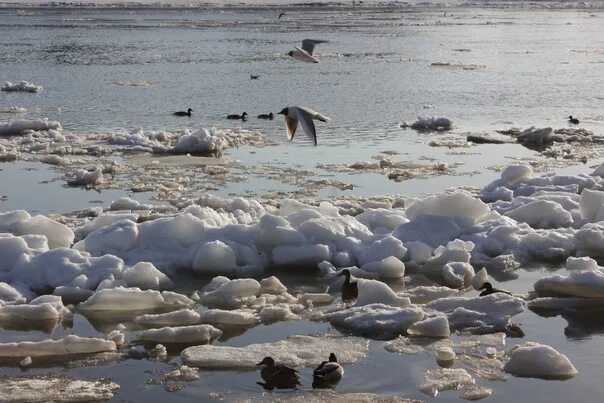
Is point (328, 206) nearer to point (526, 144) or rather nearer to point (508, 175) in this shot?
point (508, 175)

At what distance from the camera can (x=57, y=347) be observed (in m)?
7.82

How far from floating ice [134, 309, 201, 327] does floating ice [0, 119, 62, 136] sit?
1128cm

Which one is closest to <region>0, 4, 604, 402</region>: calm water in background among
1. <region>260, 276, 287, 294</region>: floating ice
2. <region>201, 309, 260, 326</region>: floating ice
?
<region>201, 309, 260, 326</region>: floating ice

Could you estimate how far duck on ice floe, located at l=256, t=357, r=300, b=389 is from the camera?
715cm

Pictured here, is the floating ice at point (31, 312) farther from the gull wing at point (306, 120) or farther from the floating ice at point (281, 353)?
the gull wing at point (306, 120)

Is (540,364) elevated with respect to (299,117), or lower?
lower

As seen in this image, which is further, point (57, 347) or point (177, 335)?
point (177, 335)

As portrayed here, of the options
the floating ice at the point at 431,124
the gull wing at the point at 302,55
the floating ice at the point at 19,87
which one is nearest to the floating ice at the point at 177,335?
the gull wing at the point at 302,55

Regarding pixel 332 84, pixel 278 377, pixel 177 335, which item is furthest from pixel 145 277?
pixel 332 84

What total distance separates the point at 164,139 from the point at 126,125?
271 centimetres

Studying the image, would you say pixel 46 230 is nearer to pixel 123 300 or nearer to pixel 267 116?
pixel 123 300

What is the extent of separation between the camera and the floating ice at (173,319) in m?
8.55

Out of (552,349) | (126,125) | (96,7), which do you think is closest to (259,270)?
(552,349)

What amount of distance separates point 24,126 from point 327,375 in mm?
13423
